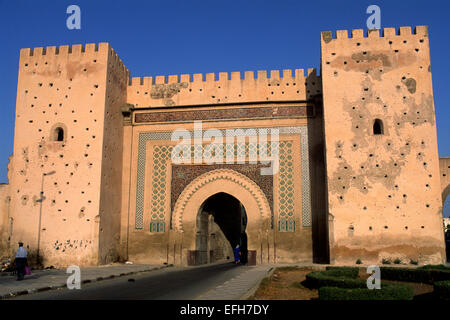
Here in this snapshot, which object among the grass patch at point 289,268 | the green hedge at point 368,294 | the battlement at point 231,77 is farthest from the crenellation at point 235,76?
the green hedge at point 368,294

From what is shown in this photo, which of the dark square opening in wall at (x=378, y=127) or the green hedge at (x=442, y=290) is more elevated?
the dark square opening in wall at (x=378, y=127)

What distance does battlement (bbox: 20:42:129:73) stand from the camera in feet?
39.7

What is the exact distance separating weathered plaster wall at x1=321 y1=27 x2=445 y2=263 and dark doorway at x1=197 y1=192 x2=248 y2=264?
371cm

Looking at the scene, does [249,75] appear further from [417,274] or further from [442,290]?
[442,290]

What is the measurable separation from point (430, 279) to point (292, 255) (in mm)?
4590

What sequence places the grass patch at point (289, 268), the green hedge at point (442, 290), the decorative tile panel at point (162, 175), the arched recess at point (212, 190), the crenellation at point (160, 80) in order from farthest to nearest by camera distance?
the crenellation at point (160, 80)
the arched recess at point (212, 190)
the decorative tile panel at point (162, 175)
the grass patch at point (289, 268)
the green hedge at point (442, 290)

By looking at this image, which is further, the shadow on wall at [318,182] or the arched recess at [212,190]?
the arched recess at [212,190]

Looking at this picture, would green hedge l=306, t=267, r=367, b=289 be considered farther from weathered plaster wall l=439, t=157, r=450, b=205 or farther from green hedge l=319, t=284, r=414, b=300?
weathered plaster wall l=439, t=157, r=450, b=205

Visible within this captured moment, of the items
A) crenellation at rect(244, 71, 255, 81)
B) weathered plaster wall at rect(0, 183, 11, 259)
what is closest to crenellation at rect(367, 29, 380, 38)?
crenellation at rect(244, 71, 255, 81)

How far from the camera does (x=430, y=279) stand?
744cm

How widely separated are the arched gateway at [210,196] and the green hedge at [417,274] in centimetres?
Answer: 437

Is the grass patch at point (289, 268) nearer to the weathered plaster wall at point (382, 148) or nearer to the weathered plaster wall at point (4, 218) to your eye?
the weathered plaster wall at point (382, 148)

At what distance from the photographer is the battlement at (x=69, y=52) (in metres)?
12.1
